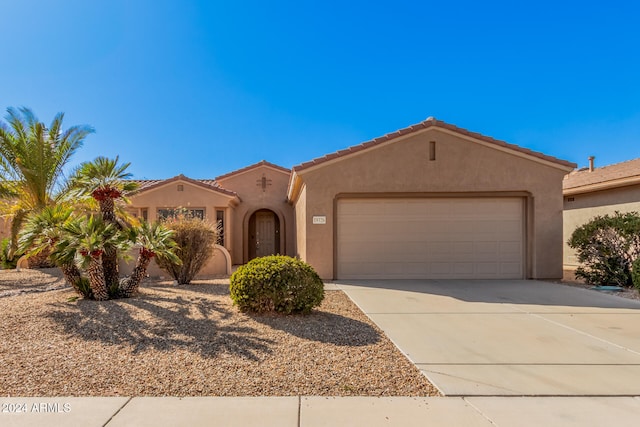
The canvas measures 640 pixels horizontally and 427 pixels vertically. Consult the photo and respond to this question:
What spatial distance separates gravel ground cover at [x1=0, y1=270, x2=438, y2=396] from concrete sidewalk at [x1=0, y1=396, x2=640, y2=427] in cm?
17

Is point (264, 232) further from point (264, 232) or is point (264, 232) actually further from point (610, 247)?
point (610, 247)

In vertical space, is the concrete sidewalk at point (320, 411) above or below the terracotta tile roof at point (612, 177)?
below

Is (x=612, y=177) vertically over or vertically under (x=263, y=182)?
under

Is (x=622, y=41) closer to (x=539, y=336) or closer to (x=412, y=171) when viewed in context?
(x=412, y=171)

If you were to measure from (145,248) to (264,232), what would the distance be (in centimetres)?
953

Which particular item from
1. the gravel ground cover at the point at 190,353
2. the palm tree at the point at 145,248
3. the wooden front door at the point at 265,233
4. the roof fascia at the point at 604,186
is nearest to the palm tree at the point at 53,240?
the gravel ground cover at the point at 190,353

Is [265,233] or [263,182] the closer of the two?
[263,182]

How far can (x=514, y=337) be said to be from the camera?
5273 millimetres

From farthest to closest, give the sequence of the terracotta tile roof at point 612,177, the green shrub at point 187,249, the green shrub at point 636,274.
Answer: the terracotta tile roof at point 612,177 < the green shrub at point 187,249 < the green shrub at point 636,274

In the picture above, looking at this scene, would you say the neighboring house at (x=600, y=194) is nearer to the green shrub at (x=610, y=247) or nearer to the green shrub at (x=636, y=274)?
the green shrub at (x=610, y=247)

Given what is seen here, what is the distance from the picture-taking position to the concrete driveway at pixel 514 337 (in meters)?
3.77

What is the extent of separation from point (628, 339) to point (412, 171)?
263 inches

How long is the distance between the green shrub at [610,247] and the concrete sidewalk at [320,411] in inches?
323

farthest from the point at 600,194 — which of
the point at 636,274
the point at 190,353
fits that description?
the point at 190,353
